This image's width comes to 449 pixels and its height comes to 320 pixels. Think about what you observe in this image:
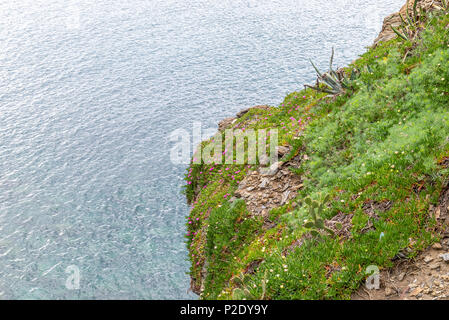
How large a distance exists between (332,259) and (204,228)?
7.08 m

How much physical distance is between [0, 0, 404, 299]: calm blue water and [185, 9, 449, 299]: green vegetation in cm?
376

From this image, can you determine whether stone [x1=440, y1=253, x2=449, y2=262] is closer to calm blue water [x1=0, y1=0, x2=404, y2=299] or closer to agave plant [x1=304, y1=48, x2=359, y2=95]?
agave plant [x1=304, y1=48, x2=359, y2=95]

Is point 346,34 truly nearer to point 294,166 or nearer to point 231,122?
point 231,122

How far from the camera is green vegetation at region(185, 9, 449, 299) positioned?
6910 mm

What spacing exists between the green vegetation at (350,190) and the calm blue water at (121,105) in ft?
12.3

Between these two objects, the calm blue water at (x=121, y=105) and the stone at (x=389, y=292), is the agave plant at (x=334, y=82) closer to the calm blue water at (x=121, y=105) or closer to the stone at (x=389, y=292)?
the stone at (x=389, y=292)

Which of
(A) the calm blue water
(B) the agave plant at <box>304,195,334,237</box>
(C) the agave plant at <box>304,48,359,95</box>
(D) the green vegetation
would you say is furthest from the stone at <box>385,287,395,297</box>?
(A) the calm blue water

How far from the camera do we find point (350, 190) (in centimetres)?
847

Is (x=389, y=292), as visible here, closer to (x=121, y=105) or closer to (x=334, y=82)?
(x=334, y=82)

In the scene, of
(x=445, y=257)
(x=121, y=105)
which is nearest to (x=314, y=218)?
(x=445, y=257)

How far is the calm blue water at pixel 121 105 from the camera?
15.8 metres

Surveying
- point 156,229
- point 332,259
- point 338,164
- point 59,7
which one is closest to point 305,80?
point 156,229

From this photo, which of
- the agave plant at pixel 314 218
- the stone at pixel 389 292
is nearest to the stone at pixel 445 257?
the stone at pixel 389 292

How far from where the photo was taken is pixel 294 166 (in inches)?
458
